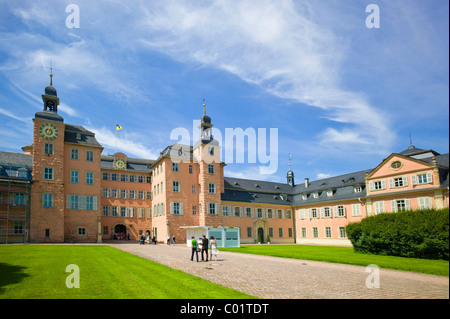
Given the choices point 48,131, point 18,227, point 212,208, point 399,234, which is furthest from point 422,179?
point 18,227

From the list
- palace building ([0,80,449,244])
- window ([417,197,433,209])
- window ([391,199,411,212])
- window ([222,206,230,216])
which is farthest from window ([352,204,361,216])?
window ([222,206,230,216])

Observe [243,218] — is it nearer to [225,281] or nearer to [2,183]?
[2,183]

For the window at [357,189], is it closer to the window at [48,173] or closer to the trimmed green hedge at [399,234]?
the trimmed green hedge at [399,234]

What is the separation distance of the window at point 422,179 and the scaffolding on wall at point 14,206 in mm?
43813

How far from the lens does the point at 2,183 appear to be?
131 ft

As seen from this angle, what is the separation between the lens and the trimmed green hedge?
19.8 metres

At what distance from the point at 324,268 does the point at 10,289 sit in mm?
13900

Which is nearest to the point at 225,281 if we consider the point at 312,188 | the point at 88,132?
the point at 88,132

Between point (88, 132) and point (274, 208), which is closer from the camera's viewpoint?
point (88, 132)

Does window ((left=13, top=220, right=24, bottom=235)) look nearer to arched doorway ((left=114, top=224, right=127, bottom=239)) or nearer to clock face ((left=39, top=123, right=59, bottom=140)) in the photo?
clock face ((left=39, top=123, right=59, bottom=140))

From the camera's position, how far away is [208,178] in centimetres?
5144

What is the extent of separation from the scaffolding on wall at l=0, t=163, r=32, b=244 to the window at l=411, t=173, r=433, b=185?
1725 inches

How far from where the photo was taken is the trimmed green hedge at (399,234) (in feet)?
64.9

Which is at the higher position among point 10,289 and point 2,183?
point 2,183
